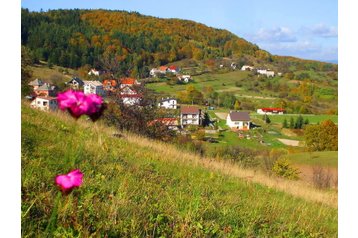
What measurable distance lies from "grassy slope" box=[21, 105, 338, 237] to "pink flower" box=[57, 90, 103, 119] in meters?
0.14

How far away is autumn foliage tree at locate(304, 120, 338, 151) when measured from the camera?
1025 inches

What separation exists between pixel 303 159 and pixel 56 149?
2314 centimetres

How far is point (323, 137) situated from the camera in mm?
26547

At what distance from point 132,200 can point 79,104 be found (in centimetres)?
182

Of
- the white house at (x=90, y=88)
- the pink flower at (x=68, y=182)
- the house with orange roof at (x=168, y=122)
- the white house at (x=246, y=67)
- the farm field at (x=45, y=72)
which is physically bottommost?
the house with orange roof at (x=168, y=122)

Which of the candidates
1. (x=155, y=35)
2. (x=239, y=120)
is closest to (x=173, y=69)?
(x=155, y=35)

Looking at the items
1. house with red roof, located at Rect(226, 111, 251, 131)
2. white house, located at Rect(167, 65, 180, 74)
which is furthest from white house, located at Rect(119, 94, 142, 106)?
white house, located at Rect(167, 65, 180, 74)

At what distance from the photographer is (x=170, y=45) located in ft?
107

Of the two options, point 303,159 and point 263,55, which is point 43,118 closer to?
point 303,159

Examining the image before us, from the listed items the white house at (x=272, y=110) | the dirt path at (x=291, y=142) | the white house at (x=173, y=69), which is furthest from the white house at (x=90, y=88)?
the dirt path at (x=291, y=142)

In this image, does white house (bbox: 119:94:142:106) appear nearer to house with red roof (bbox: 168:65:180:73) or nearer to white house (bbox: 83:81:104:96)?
white house (bbox: 83:81:104:96)

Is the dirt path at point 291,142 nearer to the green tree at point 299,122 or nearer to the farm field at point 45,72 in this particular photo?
the green tree at point 299,122

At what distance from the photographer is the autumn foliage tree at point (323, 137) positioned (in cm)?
2603

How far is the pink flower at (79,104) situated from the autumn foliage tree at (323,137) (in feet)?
84.5
